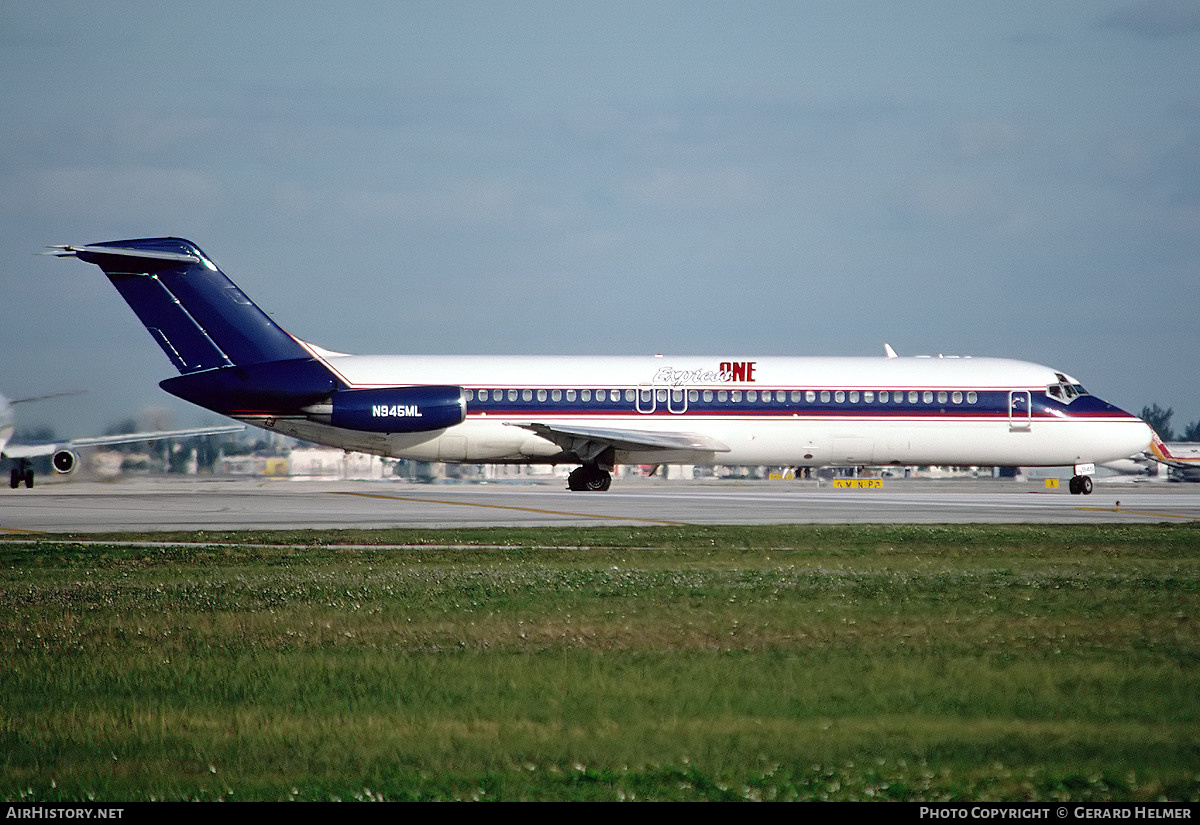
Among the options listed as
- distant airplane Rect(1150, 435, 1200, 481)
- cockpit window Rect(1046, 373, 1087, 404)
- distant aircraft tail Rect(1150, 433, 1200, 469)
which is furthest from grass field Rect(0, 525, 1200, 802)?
distant airplane Rect(1150, 435, 1200, 481)

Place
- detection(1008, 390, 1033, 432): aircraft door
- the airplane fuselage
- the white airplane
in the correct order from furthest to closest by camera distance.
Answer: detection(1008, 390, 1033, 432): aircraft door
the airplane fuselage
the white airplane

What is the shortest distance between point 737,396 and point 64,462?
23.4 meters

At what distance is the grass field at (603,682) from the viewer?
697 cm

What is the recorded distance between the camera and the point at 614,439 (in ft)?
126

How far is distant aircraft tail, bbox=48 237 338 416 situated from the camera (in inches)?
1428

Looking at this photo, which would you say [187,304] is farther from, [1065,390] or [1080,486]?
[1080,486]

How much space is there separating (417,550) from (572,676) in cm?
1026

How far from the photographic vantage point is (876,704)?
855cm

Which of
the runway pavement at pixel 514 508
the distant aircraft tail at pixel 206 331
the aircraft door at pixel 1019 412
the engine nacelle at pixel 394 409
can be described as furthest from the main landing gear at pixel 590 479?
the aircraft door at pixel 1019 412

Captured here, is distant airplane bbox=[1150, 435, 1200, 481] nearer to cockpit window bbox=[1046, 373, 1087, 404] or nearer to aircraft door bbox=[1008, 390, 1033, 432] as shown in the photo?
cockpit window bbox=[1046, 373, 1087, 404]

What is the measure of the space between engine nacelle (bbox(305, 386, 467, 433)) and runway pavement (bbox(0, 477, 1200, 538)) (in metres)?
2.09

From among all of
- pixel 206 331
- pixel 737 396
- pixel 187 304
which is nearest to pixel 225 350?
pixel 206 331

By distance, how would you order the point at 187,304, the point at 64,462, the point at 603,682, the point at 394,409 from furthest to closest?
the point at 64,462, the point at 394,409, the point at 187,304, the point at 603,682

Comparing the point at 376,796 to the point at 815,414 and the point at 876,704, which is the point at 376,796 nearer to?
the point at 876,704
